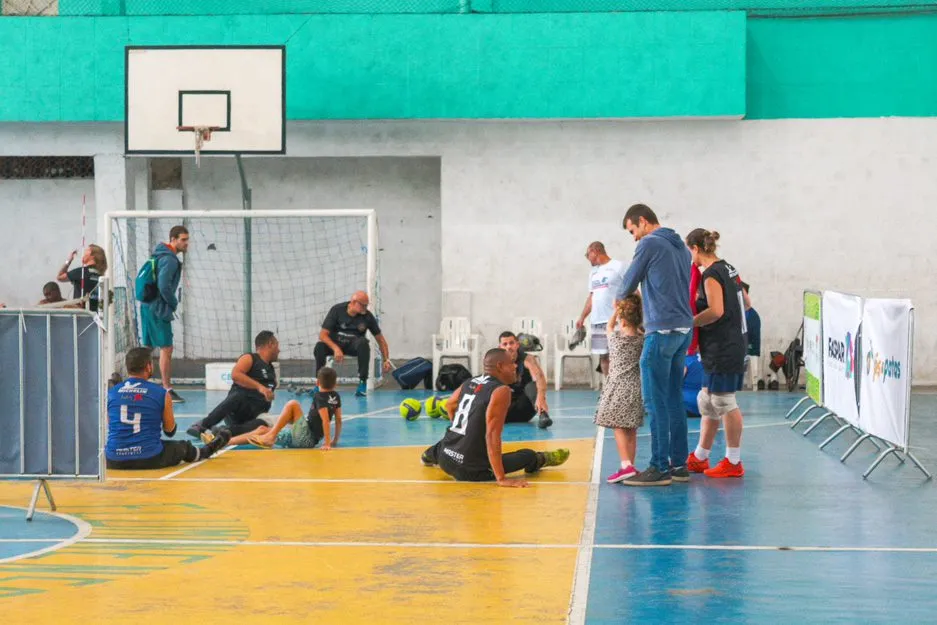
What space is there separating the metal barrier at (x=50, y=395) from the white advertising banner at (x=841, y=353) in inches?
279

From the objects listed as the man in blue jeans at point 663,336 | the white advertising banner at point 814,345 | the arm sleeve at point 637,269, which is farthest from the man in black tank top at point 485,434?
the white advertising banner at point 814,345

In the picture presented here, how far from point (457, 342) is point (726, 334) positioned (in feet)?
34.5

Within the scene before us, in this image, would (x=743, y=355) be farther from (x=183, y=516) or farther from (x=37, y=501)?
(x=37, y=501)

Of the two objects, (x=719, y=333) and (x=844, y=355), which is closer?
(x=719, y=333)

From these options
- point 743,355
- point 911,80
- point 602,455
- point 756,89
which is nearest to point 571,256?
point 756,89

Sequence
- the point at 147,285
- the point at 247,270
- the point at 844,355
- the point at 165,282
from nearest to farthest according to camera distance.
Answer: the point at 844,355
the point at 165,282
the point at 147,285
the point at 247,270

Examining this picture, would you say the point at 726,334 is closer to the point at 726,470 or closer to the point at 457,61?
the point at 726,470

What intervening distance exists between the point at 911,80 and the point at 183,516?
15606mm

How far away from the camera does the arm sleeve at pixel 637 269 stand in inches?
415

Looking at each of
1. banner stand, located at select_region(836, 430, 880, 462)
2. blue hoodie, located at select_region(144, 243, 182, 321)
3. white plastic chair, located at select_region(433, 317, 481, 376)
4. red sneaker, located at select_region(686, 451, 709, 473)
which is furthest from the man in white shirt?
blue hoodie, located at select_region(144, 243, 182, 321)

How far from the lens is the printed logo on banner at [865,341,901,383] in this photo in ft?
36.5

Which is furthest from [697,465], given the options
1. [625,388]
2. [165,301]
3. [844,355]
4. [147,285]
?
[147,285]

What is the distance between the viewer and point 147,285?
1728 centimetres

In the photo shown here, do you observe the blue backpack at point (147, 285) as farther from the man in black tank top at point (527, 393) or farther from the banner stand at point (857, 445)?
the banner stand at point (857, 445)
